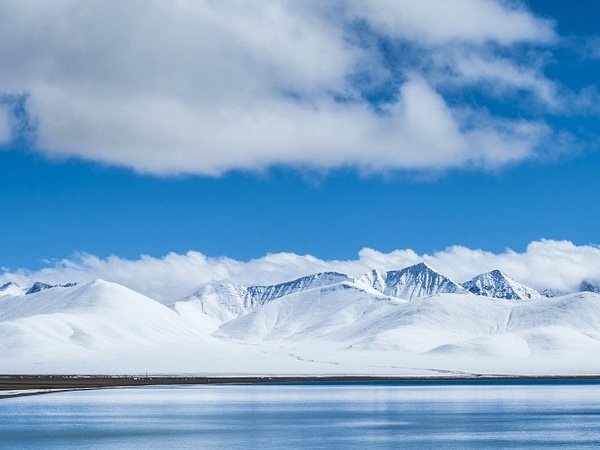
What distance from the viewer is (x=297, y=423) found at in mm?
73062

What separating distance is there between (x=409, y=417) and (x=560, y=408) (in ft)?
64.1

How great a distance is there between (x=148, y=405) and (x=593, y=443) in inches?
2071

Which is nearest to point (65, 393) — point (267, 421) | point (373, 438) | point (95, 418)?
point (95, 418)

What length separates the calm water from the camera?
190 feet

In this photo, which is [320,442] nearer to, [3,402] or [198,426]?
[198,426]

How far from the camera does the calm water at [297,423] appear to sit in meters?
57.8

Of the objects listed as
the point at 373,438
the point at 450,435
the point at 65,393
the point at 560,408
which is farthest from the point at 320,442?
the point at 65,393

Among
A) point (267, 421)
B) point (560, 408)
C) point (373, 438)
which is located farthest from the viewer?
point (560, 408)

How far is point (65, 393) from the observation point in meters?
127

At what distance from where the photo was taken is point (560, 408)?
3622 inches

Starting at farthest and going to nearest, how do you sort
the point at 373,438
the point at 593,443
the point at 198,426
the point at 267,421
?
the point at 267,421 < the point at 198,426 < the point at 373,438 < the point at 593,443

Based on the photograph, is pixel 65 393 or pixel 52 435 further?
pixel 65 393

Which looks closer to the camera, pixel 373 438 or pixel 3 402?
pixel 373 438

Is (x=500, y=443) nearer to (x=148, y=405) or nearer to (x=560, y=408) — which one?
(x=560, y=408)
